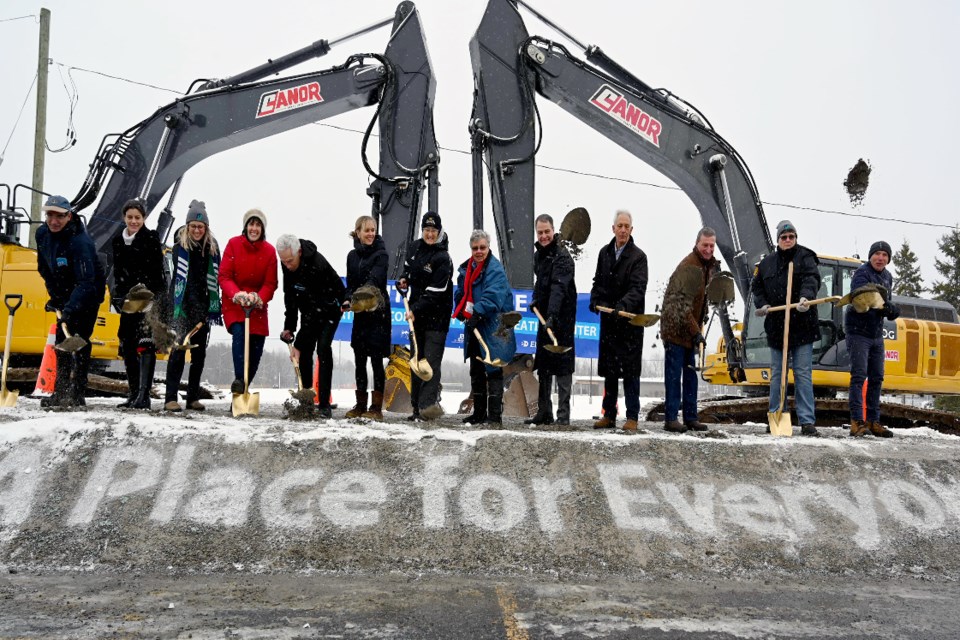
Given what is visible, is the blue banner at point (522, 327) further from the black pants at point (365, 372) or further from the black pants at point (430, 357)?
the black pants at point (430, 357)

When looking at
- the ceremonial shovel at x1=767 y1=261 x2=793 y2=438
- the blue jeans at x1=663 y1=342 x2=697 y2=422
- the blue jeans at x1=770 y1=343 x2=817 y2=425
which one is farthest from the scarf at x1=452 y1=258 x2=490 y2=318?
the blue jeans at x1=770 y1=343 x2=817 y2=425

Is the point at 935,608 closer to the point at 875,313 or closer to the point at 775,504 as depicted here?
the point at 775,504

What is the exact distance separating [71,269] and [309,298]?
2.03m

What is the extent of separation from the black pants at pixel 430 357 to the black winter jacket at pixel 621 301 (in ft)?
4.60

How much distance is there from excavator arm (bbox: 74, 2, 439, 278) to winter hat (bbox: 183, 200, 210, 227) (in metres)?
3.48

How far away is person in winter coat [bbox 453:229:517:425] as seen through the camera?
20.2 feet

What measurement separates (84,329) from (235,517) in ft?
10.2

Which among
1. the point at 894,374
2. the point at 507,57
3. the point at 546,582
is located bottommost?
the point at 546,582

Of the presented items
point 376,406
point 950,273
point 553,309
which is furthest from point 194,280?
point 950,273

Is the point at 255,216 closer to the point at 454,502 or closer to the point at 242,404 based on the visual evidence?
the point at 242,404

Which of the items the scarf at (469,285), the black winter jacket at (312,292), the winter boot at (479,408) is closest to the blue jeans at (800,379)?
the winter boot at (479,408)

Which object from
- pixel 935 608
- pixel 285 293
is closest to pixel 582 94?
pixel 285 293

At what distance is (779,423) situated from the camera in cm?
626

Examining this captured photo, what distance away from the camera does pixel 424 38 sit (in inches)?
403
